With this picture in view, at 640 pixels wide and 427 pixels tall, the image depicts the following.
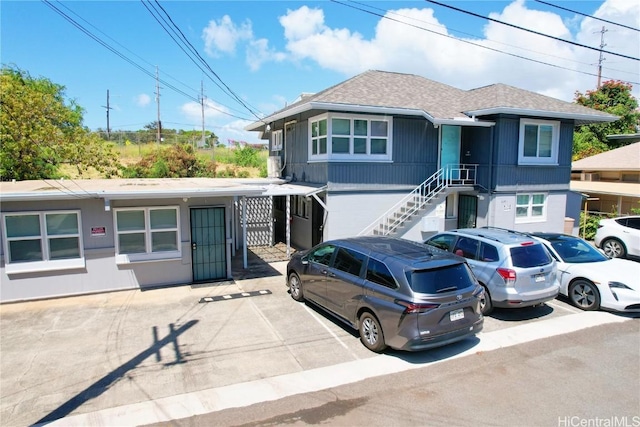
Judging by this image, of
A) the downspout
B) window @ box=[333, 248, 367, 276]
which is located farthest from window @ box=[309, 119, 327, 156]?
window @ box=[333, 248, 367, 276]

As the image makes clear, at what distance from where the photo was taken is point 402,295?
656 cm

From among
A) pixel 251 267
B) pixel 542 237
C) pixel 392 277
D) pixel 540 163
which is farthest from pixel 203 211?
pixel 540 163

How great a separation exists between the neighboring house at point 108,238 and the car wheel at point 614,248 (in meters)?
13.2

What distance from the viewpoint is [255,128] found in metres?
21.4

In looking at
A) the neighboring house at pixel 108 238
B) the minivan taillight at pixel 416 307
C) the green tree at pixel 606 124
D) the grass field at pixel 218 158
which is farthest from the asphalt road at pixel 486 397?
the grass field at pixel 218 158

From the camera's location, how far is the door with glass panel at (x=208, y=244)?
1127 cm

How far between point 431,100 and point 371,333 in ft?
37.3

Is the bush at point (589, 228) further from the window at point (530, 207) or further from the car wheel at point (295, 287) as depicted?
the car wheel at point (295, 287)

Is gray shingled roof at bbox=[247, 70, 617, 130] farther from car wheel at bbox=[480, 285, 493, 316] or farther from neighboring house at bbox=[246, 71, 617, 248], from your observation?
car wheel at bbox=[480, 285, 493, 316]

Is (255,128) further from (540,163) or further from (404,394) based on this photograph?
(404,394)

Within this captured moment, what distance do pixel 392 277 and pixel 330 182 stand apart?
723 cm

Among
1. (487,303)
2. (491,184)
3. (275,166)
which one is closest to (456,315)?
(487,303)

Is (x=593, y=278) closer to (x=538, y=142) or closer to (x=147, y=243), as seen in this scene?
(x=538, y=142)

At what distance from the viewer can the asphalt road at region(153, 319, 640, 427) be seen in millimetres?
5227
